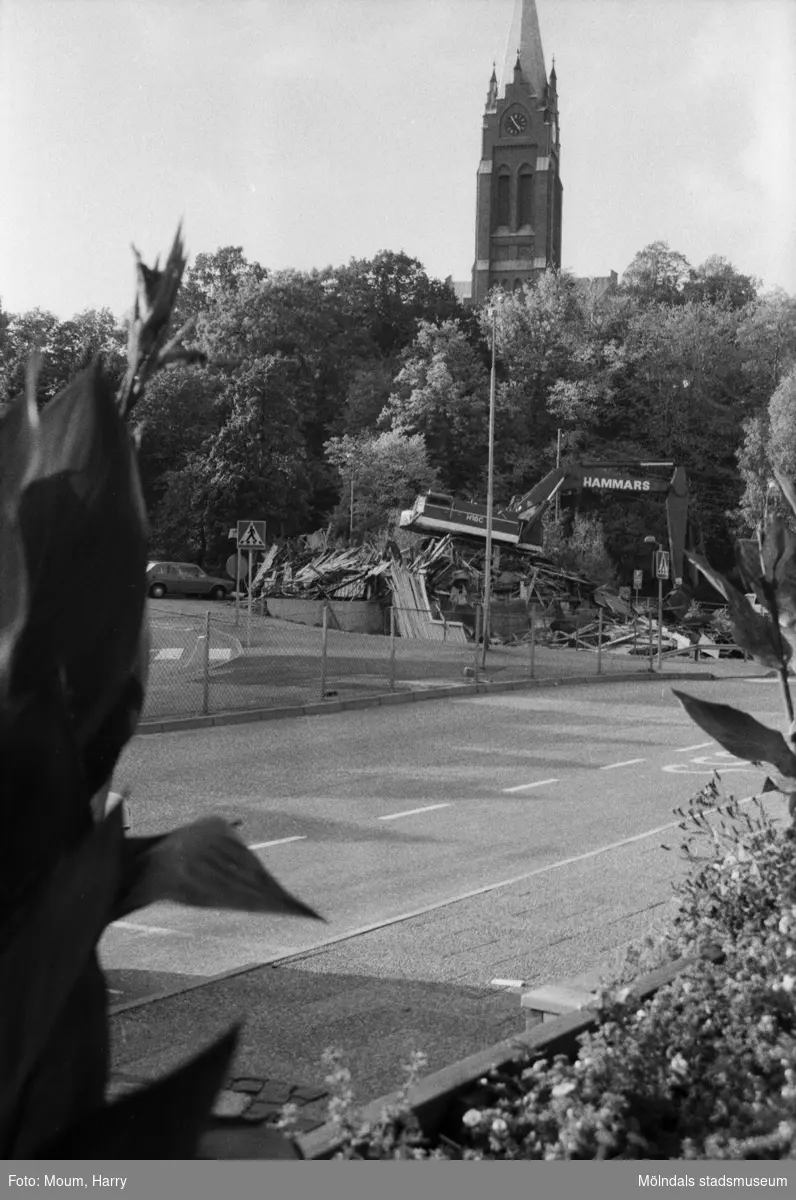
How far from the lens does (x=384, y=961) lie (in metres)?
5.63

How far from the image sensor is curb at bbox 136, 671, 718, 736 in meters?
15.1

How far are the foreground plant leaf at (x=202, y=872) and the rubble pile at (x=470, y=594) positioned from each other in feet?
100

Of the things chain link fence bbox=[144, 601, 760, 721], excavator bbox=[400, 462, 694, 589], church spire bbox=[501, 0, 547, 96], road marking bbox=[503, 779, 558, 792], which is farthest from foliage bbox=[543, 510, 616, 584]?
church spire bbox=[501, 0, 547, 96]

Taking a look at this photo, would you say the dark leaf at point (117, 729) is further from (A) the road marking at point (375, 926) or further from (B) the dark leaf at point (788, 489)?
(A) the road marking at point (375, 926)

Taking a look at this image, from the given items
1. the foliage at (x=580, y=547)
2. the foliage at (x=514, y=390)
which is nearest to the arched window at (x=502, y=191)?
the foliage at (x=514, y=390)

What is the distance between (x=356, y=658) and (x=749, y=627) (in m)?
21.9

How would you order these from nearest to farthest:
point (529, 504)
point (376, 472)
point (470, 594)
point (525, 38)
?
1. point (525, 38)
2. point (470, 594)
3. point (529, 504)
4. point (376, 472)

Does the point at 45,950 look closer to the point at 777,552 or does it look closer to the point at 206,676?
the point at 777,552

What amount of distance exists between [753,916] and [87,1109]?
10.3 ft

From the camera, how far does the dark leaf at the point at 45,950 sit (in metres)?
0.85

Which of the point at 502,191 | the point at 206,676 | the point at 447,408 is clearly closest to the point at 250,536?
the point at 206,676

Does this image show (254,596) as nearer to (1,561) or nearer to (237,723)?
(237,723)

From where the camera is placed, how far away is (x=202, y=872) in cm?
91

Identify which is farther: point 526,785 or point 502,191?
point 526,785
